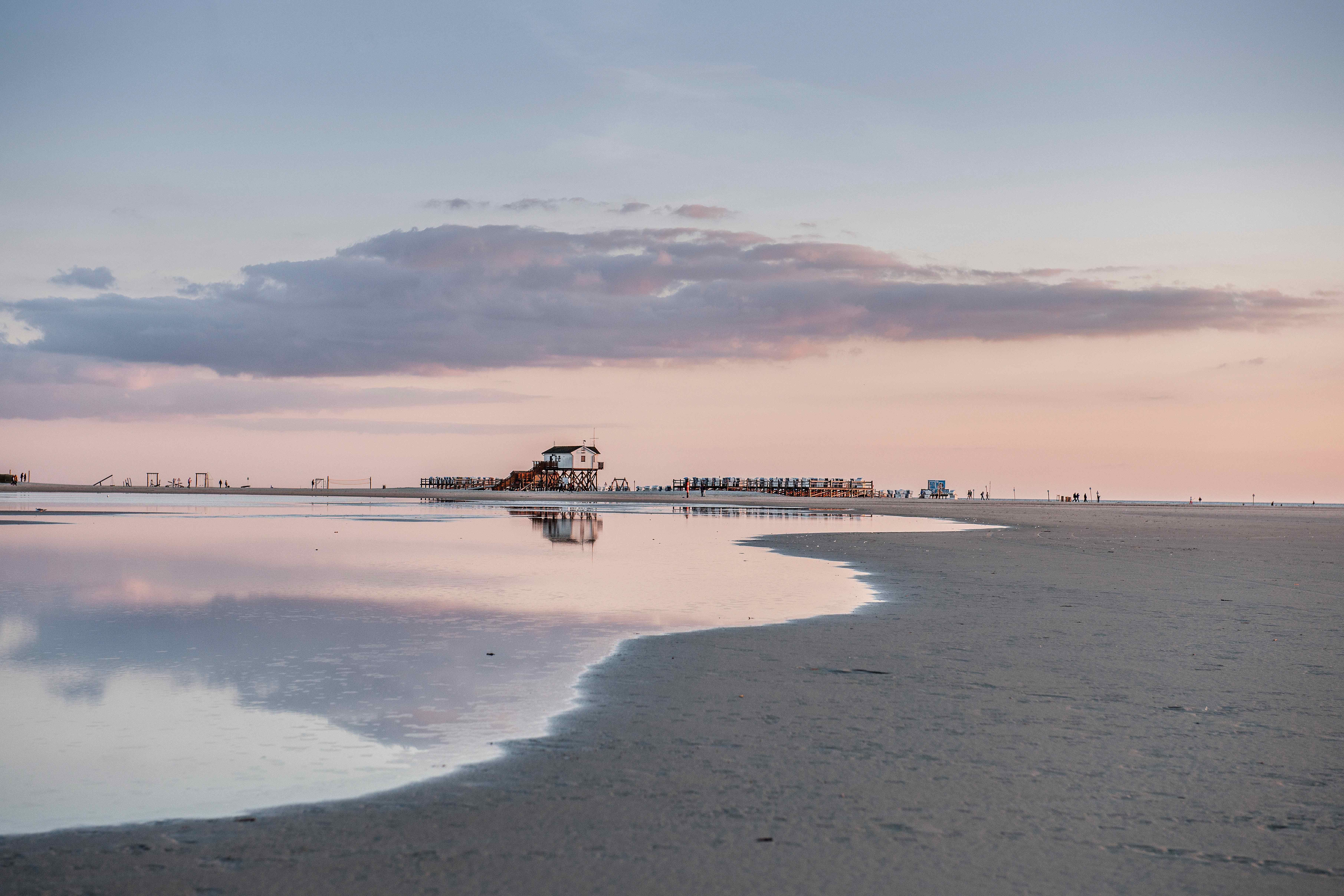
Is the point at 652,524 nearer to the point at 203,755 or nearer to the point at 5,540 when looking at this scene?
the point at 5,540

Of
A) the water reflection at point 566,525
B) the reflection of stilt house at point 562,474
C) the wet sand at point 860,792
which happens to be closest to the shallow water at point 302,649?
the wet sand at point 860,792

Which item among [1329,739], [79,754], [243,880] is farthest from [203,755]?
[1329,739]

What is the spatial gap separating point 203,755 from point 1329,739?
8.56m

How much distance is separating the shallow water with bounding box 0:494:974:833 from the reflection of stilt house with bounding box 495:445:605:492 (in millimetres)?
103599

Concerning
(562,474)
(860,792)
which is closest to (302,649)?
(860,792)

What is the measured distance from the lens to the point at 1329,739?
713cm

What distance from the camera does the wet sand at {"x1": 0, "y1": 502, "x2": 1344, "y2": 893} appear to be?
466 cm

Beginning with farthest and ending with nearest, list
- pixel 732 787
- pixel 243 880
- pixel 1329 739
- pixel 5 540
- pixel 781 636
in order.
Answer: pixel 5 540 → pixel 781 636 → pixel 1329 739 → pixel 732 787 → pixel 243 880

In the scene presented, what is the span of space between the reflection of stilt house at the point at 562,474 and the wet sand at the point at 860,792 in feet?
400

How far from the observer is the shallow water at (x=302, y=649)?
247 inches

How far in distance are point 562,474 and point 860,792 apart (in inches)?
5037

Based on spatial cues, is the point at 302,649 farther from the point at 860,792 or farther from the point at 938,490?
the point at 938,490

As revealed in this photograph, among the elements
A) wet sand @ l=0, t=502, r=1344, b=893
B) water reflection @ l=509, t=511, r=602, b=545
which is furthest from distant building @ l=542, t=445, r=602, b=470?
wet sand @ l=0, t=502, r=1344, b=893

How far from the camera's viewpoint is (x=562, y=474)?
435ft
